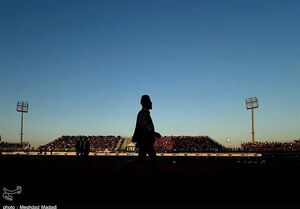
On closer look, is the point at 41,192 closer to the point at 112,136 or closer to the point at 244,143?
→ the point at 244,143

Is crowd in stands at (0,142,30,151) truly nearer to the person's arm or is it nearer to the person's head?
the person's head

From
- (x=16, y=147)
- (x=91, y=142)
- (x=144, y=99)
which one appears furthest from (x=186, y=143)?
(x=144, y=99)

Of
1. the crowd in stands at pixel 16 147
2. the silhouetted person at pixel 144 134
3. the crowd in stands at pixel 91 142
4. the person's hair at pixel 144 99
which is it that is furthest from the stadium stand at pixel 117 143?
the silhouetted person at pixel 144 134

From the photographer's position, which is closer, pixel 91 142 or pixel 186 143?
pixel 186 143

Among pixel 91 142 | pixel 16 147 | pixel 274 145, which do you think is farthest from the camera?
pixel 91 142

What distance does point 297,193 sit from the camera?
19.9ft

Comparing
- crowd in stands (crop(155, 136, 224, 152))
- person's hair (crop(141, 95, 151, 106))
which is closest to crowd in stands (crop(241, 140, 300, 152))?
crowd in stands (crop(155, 136, 224, 152))

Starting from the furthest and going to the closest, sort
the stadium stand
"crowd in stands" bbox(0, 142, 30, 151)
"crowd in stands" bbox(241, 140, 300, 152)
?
the stadium stand
"crowd in stands" bbox(0, 142, 30, 151)
"crowd in stands" bbox(241, 140, 300, 152)

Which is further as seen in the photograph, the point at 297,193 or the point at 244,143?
the point at 244,143

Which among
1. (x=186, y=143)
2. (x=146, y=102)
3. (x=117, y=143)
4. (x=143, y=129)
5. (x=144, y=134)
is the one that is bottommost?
(x=117, y=143)

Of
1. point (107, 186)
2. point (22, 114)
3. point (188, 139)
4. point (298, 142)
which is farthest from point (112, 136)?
point (107, 186)

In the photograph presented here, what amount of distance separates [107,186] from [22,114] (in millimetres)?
72165

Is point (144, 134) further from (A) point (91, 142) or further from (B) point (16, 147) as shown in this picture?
(A) point (91, 142)

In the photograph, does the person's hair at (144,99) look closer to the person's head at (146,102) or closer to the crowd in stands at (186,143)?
the person's head at (146,102)
